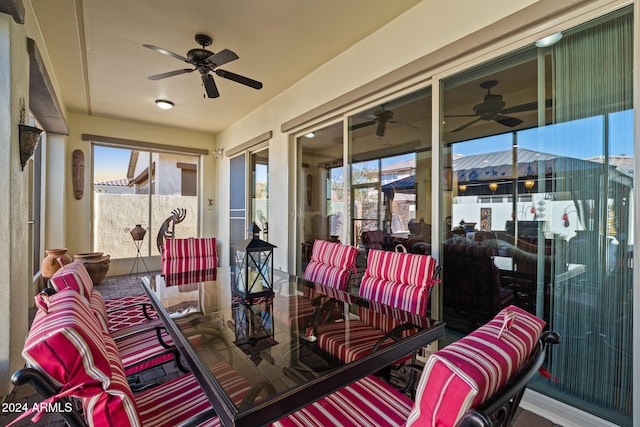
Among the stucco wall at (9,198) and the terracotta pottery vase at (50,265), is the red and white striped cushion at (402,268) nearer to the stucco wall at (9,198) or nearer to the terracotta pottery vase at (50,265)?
the stucco wall at (9,198)

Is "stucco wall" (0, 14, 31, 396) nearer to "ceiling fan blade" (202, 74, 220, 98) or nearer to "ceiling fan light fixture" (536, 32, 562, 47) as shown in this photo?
"ceiling fan blade" (202, 74, 220, 98)

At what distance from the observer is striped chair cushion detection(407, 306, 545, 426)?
23.0 inches

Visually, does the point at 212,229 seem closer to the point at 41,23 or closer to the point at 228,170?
the point at 228,170

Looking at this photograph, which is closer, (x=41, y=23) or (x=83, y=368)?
(x=83, y=368)

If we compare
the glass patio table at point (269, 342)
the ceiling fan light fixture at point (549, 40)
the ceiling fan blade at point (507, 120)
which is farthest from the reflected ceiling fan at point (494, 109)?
the glass patio table at point (269, 342)

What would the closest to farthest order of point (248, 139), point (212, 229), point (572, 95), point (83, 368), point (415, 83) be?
point (83, 368), point (572, 95), point (415, 83), point (248, 139), point (212, 229)

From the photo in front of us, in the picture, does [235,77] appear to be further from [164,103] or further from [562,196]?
[562,196]

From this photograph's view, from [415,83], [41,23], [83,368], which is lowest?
[83,368]

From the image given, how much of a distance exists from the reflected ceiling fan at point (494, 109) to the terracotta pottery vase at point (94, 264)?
5.64 m

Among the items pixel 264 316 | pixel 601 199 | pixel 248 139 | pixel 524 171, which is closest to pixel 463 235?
pixel 524 171

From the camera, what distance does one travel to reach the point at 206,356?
48.7 inches

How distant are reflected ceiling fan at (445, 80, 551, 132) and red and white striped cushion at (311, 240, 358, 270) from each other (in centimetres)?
140

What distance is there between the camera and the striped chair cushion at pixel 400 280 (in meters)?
1.83

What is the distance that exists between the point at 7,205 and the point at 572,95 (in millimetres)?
3766
